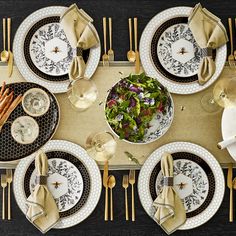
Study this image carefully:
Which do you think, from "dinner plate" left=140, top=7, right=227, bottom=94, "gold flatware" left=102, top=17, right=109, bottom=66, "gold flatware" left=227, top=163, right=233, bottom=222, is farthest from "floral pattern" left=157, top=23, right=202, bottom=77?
"gold flatware" left=227, top=163, right=233, bottom=222

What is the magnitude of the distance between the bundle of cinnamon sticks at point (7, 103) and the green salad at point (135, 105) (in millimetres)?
402

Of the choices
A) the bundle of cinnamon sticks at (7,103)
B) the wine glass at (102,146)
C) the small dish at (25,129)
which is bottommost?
the wine glass at (102,146)

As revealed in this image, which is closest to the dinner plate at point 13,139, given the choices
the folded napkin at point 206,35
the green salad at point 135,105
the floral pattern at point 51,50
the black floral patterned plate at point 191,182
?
the floral pattern at point 51,50

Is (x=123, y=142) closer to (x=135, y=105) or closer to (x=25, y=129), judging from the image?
(x=135, y=105)

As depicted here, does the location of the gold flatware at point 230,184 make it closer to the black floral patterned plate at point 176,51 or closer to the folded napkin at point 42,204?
the black floral patterned plate at point 176,51

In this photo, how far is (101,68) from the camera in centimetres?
216

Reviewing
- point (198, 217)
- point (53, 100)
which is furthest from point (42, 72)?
point (198, 217)

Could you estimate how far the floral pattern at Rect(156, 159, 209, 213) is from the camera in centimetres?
214

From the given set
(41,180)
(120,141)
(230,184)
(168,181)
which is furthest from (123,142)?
(230,184)

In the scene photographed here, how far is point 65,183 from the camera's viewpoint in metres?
2.13

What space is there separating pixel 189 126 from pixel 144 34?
1.53 feet

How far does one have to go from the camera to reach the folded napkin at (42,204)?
2031 millimetres

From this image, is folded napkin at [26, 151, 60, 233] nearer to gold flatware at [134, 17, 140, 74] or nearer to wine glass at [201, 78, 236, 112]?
gold flatware at [134, 17, 140, 74]

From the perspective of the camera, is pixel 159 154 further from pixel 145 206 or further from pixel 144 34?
pixel 144 34
